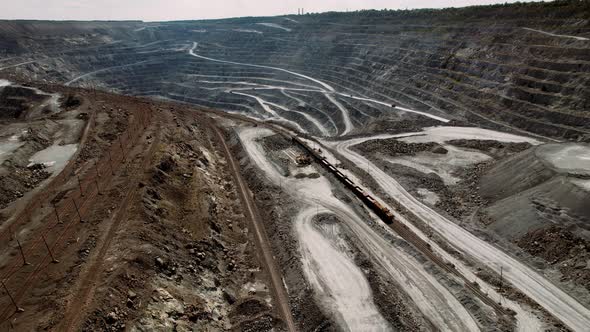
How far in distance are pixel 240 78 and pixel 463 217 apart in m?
87.1

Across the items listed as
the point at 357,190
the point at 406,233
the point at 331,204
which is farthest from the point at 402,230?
the point at 331,204

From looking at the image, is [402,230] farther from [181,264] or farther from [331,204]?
[181,264]

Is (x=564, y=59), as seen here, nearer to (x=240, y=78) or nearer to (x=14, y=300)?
(x=14, y=300)

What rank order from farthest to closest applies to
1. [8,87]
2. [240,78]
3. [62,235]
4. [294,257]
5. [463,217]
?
[240,78]
[8,87]
[463,217]
[294,257]
[62,235]

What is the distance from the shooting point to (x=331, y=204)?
112 ft

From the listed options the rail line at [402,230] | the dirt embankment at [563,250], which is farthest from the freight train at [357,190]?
the dirt embankment at [563,250]

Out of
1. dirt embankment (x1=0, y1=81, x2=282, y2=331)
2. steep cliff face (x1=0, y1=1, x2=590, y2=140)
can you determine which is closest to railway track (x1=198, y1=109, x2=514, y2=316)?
dirt embankment (x1=0, y1=81, x2=282, y2=331)

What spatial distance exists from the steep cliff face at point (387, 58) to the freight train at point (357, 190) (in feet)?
76.5

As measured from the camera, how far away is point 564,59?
52.7 meters

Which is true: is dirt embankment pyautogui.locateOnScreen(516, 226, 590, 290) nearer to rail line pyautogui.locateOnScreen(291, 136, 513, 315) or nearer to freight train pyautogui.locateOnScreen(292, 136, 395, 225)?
rail line pyautogui.locateOnScreen(291, 136, 513, 315)

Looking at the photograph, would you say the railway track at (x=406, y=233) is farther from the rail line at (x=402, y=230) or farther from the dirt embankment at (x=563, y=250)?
the dirt embankment at (x=563, y=250)

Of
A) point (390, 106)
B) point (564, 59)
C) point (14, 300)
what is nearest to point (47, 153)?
point (14, 300)

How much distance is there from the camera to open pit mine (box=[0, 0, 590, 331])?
70.0 ft

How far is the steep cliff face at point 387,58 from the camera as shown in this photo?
52.1 m
